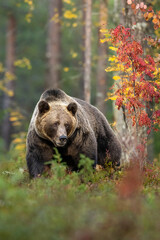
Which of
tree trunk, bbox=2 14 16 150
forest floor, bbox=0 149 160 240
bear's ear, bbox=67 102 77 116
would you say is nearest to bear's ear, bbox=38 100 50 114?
bear's ear, bbox=67 102 77 116

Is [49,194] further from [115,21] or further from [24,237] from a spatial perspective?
[115,21]

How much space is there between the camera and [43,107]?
6887 millimetres

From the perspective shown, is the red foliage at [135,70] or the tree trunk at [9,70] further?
the tree trunk at [9,70]

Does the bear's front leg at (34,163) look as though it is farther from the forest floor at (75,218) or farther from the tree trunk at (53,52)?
the tree trunk at (53,52)

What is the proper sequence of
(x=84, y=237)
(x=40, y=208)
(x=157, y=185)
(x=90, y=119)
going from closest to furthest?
(x=84, y=237), (x=40, y=208), (x=157, y=185), (x=90, y=119)

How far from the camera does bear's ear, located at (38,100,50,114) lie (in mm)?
6809

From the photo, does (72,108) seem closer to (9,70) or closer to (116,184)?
(116,184)

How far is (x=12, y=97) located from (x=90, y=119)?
65.9ft

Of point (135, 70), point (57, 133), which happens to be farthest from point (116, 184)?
point (135, 70)

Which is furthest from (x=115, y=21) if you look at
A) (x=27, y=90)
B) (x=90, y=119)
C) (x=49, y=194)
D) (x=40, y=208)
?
(x=27, y=90)

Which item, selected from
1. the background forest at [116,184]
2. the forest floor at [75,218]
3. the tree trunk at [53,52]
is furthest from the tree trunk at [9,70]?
the forest floor at [75,218]

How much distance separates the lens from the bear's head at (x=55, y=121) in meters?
6.72

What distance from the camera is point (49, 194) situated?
16.2 ft

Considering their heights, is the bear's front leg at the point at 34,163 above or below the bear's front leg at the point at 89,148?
below
